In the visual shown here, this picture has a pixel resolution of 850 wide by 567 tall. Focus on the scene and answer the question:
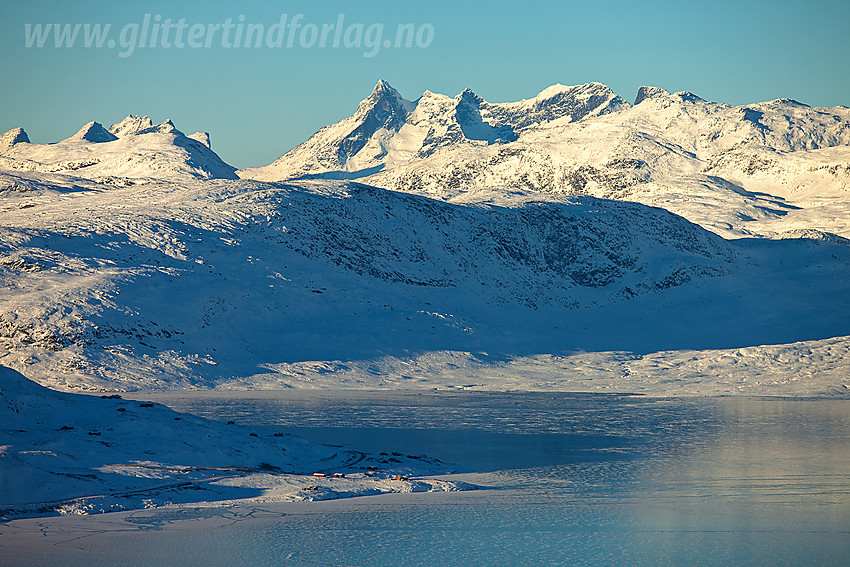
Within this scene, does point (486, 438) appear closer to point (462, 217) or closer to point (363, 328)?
point (363, 328)

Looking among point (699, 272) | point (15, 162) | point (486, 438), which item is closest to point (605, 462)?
point (486, 438)

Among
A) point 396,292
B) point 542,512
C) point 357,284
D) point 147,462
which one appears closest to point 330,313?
point 357,284

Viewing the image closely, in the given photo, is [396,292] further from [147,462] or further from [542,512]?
[542,512]

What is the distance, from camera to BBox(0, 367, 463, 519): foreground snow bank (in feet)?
79.7

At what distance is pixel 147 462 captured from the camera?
27844mm

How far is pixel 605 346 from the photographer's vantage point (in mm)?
81375

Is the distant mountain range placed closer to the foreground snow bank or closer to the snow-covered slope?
the snow-covered slope

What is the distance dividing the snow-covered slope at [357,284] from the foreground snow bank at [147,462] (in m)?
25.0

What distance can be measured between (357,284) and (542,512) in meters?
60.7

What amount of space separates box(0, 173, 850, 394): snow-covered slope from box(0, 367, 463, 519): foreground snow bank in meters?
25.0

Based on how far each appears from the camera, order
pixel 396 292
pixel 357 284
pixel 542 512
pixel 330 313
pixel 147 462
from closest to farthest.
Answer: pixel 542 512
pixel 147 462
pixel 330 313
pixel 357 284
pixel 396 292

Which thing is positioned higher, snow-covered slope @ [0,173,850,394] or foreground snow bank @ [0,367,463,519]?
snow-covered slope @ [0,173,850,394]

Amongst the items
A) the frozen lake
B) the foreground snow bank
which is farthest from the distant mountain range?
the foreground snow bank

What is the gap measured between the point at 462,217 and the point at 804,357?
4645 centimetres
